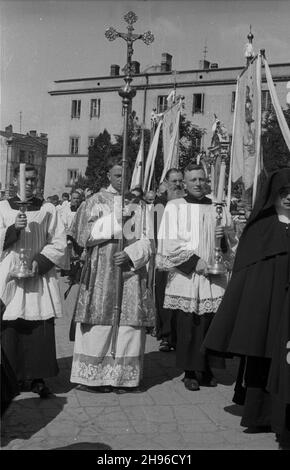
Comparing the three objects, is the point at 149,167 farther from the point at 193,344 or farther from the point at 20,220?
the point at 20,220

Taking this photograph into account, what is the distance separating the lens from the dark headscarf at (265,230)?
192 inches

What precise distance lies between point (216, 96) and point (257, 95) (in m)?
39.6

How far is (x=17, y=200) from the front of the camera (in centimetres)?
566

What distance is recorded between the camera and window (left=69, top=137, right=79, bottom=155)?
53344 millimetres

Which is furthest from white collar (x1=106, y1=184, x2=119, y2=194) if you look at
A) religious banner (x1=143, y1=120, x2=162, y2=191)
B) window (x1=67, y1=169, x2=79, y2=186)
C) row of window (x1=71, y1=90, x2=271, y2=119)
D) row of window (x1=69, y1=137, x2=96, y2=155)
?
window (x1=67, y1=169, x2=79, y2=186)

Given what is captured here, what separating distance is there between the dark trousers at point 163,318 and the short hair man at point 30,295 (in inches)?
97.0

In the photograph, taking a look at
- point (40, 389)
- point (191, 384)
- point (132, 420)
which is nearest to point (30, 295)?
point (40, 389)

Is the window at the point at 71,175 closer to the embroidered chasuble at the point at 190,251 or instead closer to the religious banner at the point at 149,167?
the religious banner at the point at 149,167

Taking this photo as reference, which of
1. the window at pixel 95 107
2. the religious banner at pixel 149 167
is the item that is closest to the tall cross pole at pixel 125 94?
the religious banner at pixel 149 167

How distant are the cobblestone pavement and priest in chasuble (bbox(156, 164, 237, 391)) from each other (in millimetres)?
281

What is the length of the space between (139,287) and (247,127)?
304 cm

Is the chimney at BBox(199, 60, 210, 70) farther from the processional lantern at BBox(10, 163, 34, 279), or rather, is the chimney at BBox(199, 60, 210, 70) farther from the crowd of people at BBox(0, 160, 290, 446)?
the processional lantern at BBox(10, 163, 34, 279)
